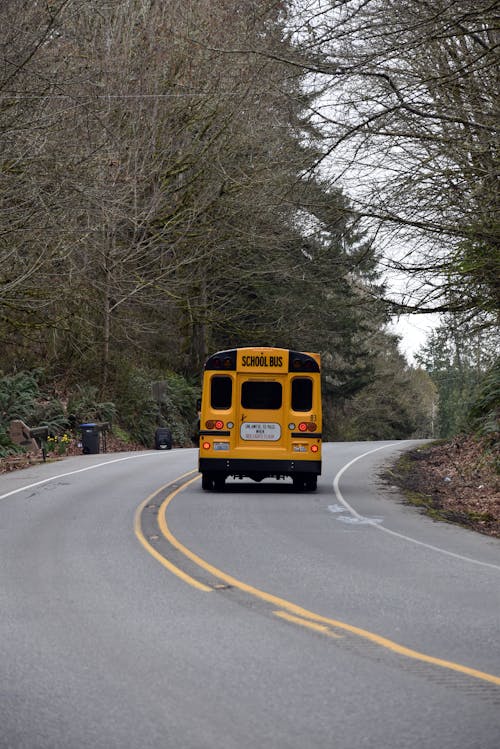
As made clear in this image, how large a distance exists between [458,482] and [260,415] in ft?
19.0

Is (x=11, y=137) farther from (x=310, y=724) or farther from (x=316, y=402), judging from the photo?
(x=310, y=724)

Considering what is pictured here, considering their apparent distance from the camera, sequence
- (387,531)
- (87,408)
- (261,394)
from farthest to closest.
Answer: (87,408)
(261,394)
(387,531)

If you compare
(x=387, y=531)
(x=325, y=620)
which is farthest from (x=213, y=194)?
(x=325, y=620)

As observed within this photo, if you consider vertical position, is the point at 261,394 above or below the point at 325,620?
above

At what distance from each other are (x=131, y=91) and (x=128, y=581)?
24073mm

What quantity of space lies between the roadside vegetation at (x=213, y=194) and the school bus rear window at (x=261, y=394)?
2922mm

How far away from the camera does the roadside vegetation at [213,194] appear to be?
1725cm

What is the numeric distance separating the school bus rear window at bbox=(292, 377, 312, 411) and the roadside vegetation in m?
2.50

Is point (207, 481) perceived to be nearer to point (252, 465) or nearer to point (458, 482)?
point (252, 465)

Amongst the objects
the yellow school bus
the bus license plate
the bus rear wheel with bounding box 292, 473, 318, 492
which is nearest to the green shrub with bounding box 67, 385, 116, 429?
the bus rear wheel with bounding box 292, 473, 318, 492

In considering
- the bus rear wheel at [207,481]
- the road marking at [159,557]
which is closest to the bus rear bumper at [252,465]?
the bus rear wheel at [207,481]

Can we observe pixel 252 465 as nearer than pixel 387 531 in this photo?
No

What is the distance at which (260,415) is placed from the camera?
2112 cm

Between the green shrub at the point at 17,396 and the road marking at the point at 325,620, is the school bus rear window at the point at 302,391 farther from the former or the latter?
the green shrub at the point at 17,396
